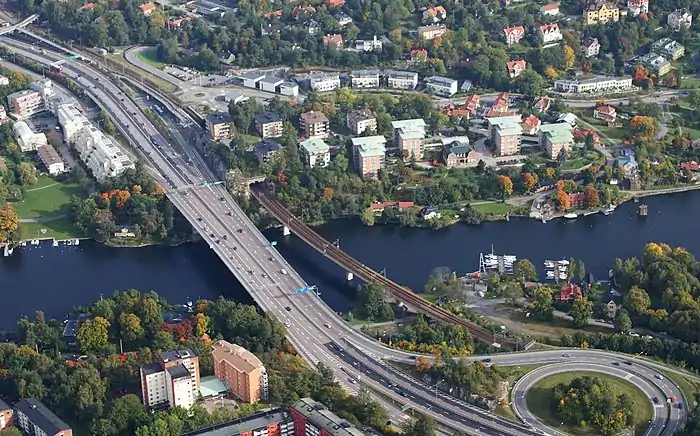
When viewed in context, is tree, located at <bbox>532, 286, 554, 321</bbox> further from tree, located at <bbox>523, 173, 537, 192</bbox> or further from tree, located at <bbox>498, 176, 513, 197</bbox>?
tree, located at <bbox>523, 173, 537, 192</bbox>

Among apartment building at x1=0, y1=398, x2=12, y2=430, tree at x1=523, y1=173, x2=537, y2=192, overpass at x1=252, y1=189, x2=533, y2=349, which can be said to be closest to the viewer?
apartment building at x1=0, y1=398, x2=12, y2=430

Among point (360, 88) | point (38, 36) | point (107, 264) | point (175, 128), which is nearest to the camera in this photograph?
point (107, 264)

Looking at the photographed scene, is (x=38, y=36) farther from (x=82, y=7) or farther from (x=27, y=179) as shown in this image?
(x=27, y=179)

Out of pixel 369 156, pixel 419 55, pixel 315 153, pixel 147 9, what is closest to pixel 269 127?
pixel 315 153

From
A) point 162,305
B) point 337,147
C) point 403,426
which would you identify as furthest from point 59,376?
point 337,147

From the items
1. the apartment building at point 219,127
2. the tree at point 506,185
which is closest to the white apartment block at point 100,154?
the apartment building at point 219,127

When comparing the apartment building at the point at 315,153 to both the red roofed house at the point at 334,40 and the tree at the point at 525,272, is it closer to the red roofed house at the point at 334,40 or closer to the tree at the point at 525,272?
the tree at the point at 525,272

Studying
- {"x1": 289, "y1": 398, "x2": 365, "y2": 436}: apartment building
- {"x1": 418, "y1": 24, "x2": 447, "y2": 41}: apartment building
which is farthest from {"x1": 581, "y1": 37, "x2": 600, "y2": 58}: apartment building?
{"x1": 289, "y1": 398, "x2": 365, "y2": 436}: apartment building
